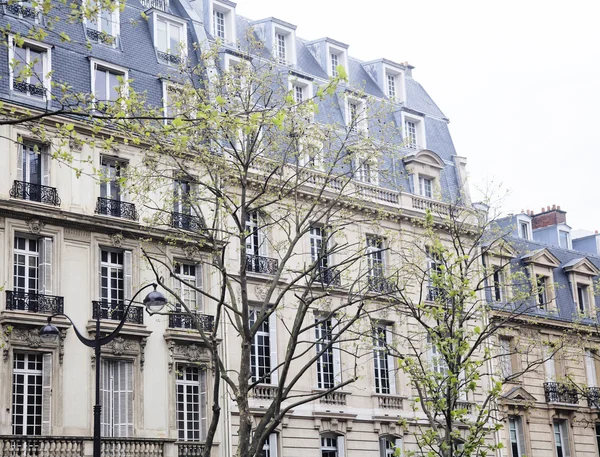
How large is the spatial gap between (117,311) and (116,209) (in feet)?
9.64

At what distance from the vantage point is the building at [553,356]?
41.7 m

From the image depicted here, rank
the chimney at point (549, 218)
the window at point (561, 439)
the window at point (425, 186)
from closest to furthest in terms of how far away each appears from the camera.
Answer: the window at point (425, 186), the window at point (561, 439), the chimney at point (549, 218)

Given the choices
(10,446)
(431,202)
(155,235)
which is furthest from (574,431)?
(10,446)

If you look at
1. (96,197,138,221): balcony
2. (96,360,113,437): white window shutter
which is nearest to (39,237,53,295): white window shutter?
(96,197,138,221): balcony

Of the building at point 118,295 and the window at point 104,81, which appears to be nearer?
the building at point 118,295

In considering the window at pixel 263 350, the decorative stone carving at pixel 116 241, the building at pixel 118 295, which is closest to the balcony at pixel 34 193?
the building at pixel 118 295

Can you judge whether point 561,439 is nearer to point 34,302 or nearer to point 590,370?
point 590,370

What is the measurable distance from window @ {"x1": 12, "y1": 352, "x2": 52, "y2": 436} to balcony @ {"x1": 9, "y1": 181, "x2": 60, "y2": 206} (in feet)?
13.4

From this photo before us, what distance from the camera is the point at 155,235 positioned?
29.3m

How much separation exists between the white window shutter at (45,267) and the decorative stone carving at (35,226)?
1.18 feet

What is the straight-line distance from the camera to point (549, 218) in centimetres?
5338

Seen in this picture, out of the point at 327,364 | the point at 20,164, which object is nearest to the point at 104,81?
the point at 20,164

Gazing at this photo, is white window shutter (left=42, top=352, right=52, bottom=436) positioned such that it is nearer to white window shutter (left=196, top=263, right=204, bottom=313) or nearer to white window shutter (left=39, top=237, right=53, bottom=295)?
white window shutter (left=39, top=237, right=53, bottom=295)

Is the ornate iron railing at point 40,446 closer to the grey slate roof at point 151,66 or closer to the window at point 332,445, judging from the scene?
the grey slate roof at point 151,66
